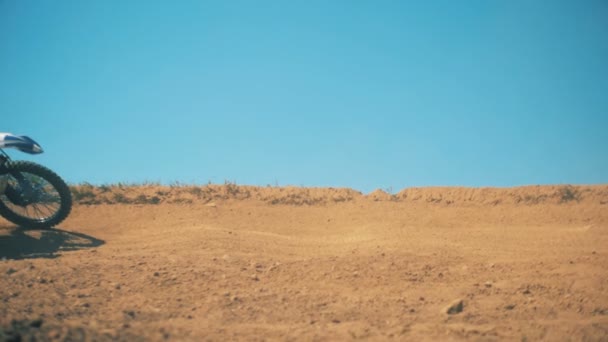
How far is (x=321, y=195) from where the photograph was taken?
38.5 feet

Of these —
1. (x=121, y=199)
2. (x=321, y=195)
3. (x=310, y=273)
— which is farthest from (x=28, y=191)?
(x=321, y=195)

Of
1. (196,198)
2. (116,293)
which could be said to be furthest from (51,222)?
(116,293)

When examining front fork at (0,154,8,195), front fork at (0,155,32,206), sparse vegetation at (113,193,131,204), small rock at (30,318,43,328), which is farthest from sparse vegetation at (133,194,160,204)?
small rock at (30,318,43,328)

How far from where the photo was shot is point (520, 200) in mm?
11094

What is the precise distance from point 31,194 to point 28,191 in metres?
0.07

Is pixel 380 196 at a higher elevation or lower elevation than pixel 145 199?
higher

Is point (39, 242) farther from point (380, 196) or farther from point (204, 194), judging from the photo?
point (380, 196)

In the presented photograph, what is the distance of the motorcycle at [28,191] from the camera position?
835 centimetres

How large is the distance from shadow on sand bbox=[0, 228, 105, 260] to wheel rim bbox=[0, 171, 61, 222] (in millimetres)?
362

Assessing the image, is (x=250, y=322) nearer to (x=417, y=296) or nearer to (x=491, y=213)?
(x=417, y=296)

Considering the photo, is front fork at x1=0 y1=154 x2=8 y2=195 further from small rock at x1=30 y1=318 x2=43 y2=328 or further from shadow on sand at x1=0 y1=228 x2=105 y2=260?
small rock at x1=30 y1=318 x2=43 y2=328

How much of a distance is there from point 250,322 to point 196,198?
7177mm

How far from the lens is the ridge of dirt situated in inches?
437

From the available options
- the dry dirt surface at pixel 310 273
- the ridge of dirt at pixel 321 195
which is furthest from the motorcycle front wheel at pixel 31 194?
the ridge of dirt at pixel 321 195
